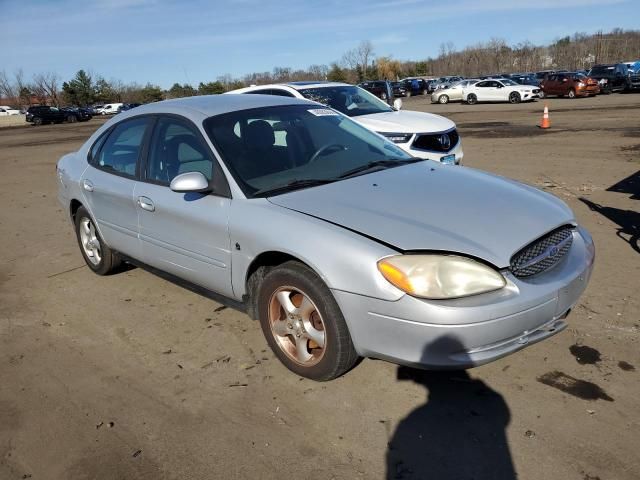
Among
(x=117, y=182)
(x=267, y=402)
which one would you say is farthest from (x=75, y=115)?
(x=267, y=402)

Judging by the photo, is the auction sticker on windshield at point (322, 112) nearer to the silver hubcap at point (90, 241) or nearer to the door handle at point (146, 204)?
the door handle at point (146, 204)

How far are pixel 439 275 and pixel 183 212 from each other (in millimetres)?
1882

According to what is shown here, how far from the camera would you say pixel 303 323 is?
10.1 ft

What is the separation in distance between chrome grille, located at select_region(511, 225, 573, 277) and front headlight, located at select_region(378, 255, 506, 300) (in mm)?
202

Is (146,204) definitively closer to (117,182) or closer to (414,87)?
(117,182)

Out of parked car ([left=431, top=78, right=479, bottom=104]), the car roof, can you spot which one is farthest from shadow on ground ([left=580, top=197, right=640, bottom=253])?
parked car ([left=431, top=78, right=479, bottom=104])

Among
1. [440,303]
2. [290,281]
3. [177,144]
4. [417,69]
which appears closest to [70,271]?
[177,144]

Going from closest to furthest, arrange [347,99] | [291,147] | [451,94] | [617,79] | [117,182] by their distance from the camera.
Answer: [291,147] < [117,182] < [347,99] < [617,79] < [451,94]

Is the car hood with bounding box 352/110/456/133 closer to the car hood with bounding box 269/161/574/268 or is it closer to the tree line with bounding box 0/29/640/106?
the car hood with bounding box 269/161/574/268

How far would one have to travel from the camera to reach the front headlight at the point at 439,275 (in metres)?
2.61

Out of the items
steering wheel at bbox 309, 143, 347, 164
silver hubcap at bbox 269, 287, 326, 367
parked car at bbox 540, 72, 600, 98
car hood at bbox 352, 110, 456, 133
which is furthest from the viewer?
parked car at bbox 540, 72, 600, 98

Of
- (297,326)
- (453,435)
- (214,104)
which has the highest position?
(214,104)

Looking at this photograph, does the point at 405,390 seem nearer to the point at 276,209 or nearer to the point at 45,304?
the point at 276,209

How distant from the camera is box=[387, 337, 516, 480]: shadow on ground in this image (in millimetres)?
2438
